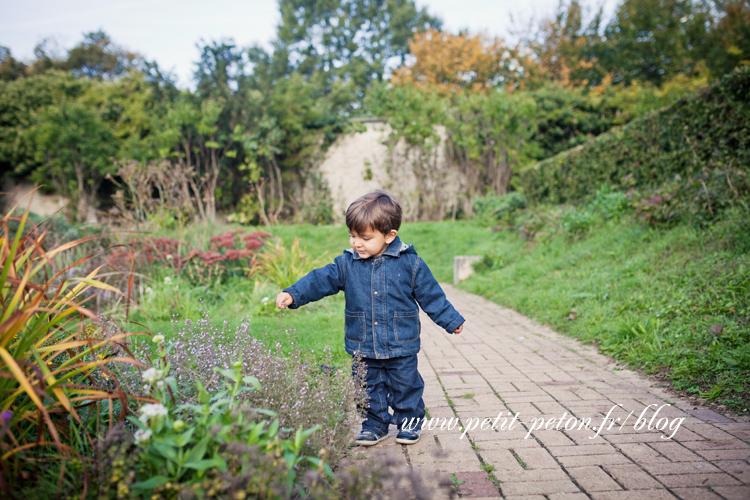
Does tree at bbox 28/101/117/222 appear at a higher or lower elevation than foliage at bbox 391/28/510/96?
lower

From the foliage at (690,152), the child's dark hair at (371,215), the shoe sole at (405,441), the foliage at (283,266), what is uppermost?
the foliage at (690,152)

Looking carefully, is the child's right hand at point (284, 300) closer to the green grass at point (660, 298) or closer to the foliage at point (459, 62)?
the green grass at point (660, 298)

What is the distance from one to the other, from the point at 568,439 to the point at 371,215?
153cm

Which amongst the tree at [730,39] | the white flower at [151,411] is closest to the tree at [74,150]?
the white flower at [151,411]

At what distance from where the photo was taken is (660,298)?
3898 millimetres

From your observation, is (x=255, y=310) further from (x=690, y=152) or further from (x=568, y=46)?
(x=568, y=46)

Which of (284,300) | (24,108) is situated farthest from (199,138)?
(284,300)

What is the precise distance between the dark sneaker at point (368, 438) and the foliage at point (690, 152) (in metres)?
4.47

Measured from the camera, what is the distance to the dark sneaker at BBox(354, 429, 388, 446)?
2.21 metres

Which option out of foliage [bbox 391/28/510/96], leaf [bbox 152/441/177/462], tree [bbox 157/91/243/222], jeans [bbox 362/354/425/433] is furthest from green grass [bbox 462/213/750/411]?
foliage [bbox 391/28/510/96]

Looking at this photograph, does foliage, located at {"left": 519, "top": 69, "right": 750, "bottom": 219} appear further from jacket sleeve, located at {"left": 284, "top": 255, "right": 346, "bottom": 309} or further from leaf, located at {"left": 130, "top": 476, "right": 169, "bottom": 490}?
leaf, located at {"left": 130, "top": 476, "right": 169, "bottom": 490}

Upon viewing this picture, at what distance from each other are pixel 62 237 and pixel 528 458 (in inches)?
290

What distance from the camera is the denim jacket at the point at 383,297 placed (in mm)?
2277

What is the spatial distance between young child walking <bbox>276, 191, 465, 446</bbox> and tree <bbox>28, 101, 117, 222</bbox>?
39.0ft
